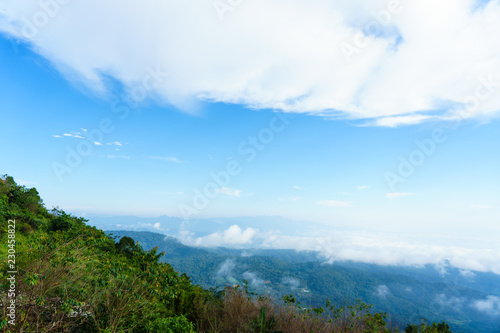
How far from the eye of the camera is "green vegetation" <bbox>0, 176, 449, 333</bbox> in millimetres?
5153

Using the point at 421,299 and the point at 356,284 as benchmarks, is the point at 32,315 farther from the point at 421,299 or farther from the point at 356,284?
the point at 421,299

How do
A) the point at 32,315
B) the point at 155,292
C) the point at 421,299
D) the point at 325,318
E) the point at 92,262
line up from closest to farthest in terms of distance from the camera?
1. the point at 32,315
2. the point at 92,262
3. the point at 155,292
4. the point at 325,318
5. the point at 421,299

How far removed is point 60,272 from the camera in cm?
543

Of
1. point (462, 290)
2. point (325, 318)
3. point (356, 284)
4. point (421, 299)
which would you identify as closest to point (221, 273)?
point (356, 284)

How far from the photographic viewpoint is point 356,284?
17875 cm

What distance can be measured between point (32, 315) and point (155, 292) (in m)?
3.29

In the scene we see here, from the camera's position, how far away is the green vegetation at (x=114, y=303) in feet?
16.9

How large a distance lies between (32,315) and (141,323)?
252 centimetres

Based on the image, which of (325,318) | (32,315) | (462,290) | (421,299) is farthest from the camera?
(462,290)

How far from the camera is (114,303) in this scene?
262 inches

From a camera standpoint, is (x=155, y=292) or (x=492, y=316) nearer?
(x=155, y=292)

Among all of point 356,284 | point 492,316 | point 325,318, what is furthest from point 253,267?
point 325,318

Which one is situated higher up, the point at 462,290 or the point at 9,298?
the point at 9,298

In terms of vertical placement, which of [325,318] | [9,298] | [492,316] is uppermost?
[9,298]
